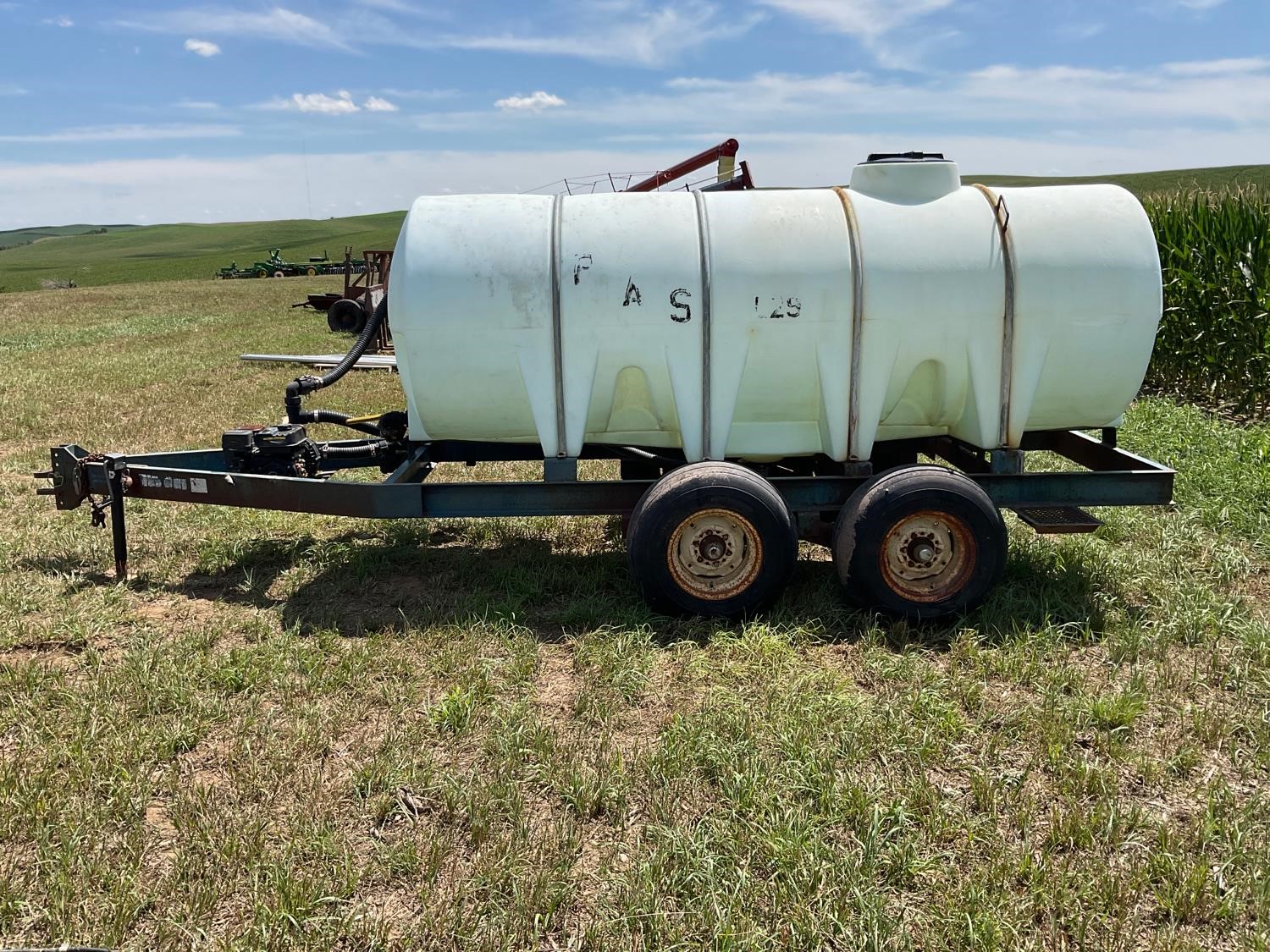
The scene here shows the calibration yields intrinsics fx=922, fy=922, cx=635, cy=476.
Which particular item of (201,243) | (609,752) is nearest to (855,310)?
(609,752)

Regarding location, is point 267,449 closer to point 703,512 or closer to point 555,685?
point 555,685

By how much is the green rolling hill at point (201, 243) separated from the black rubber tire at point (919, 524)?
30.2ft

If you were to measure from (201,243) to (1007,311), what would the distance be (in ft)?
388

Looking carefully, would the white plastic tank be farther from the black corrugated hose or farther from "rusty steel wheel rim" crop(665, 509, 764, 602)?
the black corrugated hose

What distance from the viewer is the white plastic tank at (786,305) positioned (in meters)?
4.77

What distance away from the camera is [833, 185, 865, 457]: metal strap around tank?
4.76 m

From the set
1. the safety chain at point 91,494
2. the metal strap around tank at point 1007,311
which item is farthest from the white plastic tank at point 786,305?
the safety chain at point 91,494

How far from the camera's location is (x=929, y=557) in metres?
4.75

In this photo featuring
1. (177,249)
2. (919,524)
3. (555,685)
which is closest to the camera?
(555,685)

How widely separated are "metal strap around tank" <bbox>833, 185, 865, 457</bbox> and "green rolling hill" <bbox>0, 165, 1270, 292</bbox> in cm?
890

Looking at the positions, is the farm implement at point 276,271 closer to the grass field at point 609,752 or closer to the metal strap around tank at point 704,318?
the grass field at point 609,752

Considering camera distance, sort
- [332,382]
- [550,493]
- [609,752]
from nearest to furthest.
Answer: [609,752] < [550,493] < [332,382]

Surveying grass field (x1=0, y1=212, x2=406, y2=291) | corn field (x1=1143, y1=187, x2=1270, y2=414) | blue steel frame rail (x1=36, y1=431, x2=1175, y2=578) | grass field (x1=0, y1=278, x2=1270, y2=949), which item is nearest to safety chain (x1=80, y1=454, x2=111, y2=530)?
grass field (x1=0, y1=278, x2=1270, y2=949)

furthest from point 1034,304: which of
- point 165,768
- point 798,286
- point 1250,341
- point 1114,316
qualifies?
point 1250,341
